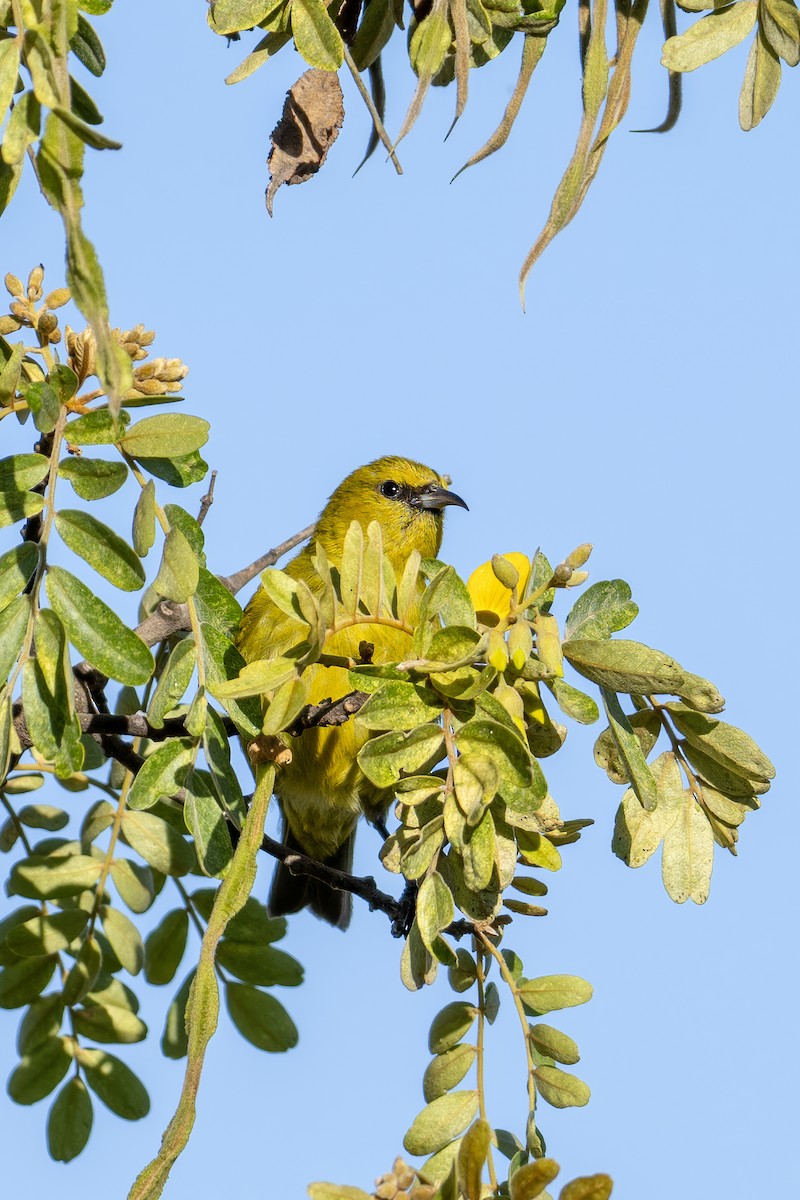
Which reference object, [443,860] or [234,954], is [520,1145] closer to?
[443,860]

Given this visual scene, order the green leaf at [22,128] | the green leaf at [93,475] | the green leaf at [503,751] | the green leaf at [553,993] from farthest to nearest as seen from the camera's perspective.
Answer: the green leaf at [553,993], the green leaf at [93,475], the green leaf at [503,751], the green leaf at [22,128]

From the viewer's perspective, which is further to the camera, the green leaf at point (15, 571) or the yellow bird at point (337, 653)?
the yellow bird at point (337, 653)

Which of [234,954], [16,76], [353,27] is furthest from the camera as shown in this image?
[234,954]

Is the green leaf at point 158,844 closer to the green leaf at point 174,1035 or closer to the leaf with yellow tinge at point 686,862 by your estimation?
the green leaf at point 174,1035

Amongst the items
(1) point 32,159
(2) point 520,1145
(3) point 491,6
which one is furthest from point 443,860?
(3) point 491,6

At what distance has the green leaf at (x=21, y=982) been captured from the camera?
11.0ft

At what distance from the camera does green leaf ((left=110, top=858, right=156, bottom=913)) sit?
3.40m

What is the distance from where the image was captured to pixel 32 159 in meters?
1.45

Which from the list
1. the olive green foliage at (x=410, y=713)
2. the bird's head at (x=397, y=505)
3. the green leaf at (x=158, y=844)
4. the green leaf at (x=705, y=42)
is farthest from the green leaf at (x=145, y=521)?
the bird's head at (x=397, y=505)

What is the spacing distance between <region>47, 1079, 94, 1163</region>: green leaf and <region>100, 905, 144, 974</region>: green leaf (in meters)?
0.32

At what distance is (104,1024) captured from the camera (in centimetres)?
343

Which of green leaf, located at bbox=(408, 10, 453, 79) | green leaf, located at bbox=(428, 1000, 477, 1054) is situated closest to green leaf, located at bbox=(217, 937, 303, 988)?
green leaf, located at bbox=(428, 1000, 477, 1054)

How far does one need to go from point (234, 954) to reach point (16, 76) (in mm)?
2417

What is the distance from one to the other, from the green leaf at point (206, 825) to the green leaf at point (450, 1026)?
0.60 metres
